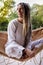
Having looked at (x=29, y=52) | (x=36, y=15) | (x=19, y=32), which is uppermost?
(x=36, y=15)

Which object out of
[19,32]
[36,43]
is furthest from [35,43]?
[19,32]

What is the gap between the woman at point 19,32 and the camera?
1.76 metres

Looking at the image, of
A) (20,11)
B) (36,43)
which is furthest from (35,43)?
(20,11)

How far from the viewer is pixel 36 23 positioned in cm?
182

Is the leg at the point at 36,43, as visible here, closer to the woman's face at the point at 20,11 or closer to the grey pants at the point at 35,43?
the grey pants at the point at 35,43

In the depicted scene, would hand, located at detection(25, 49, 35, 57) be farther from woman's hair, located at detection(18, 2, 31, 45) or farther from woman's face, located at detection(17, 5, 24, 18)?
woman's face, located at detection(17, 5, 24, 18)

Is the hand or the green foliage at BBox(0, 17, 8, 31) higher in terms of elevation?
the green foliage at BBox(0, 17, 8, 31)

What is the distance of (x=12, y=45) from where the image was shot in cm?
176

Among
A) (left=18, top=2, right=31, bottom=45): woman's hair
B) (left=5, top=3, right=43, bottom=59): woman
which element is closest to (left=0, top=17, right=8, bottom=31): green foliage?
(left=5, top=3, right=43, bottom=59): woman

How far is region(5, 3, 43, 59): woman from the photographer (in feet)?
5.78

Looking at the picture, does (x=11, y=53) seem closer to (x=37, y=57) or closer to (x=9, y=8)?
(x=37, y=57)

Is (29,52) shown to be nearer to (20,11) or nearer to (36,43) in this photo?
(36,43)

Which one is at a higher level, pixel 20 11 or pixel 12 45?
pixel 20 11

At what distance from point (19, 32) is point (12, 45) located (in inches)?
4.1
